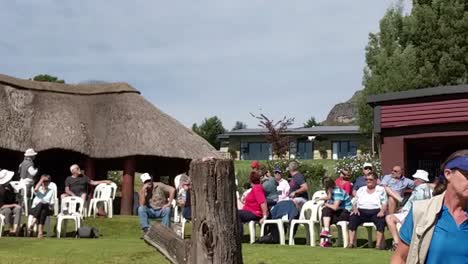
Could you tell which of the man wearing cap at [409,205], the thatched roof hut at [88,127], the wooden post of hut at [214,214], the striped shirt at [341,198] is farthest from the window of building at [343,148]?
the wooden post of hut at [214,214]

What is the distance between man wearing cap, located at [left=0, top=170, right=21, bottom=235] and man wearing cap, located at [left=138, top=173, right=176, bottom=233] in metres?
2.54

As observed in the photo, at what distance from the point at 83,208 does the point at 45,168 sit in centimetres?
994

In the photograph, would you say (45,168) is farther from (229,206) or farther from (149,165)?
(229,206)

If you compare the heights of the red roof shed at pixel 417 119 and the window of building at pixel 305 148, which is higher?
the window of building at pixel 305 148

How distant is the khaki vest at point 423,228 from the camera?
11.9 ft

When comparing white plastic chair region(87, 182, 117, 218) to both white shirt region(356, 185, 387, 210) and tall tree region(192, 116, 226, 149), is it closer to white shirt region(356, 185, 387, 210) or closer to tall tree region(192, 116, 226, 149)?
white shirt region(356, 185, 387, 210)

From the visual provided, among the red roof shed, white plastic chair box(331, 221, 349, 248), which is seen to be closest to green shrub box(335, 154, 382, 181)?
the red roof shed

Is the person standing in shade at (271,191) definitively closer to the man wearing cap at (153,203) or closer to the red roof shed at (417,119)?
the man wearing cap at (153,203)

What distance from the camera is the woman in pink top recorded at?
39.8 ft

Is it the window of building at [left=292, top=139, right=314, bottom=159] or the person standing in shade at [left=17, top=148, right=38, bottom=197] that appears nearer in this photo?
the person standing in shade at [left=17, top=148, right=38, bottom=197]

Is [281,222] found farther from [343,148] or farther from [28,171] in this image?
[343,148]

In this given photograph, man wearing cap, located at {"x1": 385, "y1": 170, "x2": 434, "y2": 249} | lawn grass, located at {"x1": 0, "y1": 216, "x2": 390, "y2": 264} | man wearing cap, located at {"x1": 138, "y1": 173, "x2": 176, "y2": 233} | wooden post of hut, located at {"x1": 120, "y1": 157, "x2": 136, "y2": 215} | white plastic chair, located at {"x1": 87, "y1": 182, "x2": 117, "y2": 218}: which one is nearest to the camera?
lawn grass, located at {"x1": 0, "y1": 216, "x2": 390, "y2": 264}

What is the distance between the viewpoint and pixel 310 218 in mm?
12742

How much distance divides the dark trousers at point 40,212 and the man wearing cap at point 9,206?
0.51 metres
